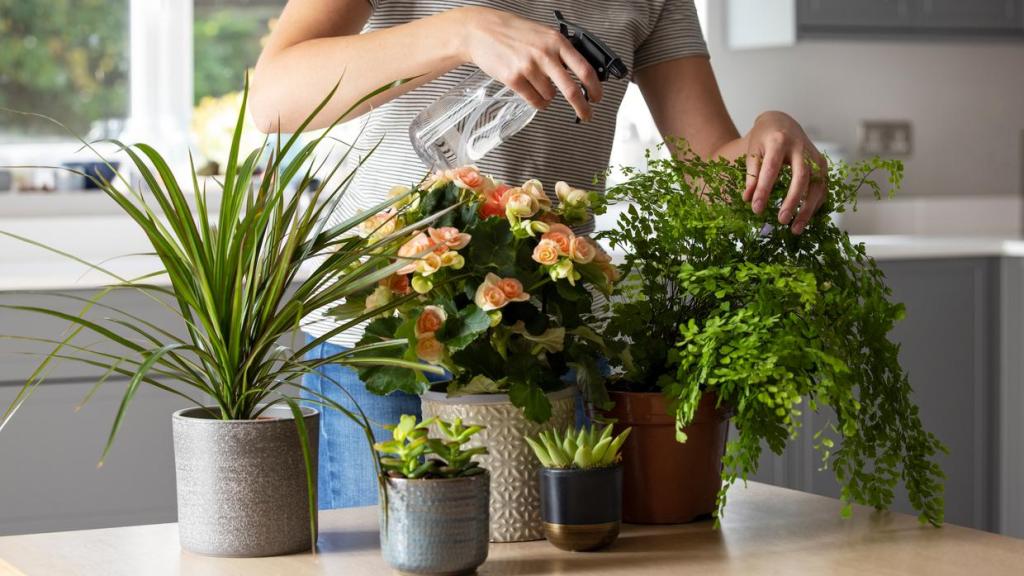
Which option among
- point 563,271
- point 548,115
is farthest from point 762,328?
point 548,115

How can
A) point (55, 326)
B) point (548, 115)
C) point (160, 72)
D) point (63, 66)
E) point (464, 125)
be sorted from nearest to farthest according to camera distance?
point (464, 125)
point (548, 115)
point (55, 326)
point (63, 66)
point (160, 72)

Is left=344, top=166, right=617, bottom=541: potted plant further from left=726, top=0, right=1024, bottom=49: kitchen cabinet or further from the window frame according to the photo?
left=726, top=0, right=1024, bottom=49: kitchen cabinet

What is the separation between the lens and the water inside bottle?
126 cm

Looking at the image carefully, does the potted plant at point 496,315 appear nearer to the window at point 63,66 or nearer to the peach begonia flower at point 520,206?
the peach begonia flower at point 520,206

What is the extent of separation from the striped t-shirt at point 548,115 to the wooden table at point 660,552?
41 cm

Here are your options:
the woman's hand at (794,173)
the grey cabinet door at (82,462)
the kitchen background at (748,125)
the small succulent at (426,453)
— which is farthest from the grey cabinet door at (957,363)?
the small succulent at (426,453)

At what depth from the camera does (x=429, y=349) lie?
101 cm

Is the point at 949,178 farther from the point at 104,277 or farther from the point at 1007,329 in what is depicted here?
the point at 104,277

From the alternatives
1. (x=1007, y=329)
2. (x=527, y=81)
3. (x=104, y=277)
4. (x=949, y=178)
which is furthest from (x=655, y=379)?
(x=949, y=178)

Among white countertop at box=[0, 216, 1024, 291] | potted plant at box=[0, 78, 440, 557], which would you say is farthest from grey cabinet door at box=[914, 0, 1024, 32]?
potted plant at box=[0, 78, 440, 557]

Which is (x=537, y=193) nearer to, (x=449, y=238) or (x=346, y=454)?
(x=449, y=238)

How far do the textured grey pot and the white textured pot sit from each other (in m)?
0.12

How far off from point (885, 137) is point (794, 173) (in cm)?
332

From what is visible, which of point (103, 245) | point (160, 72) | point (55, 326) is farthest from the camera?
point (160, 72)
